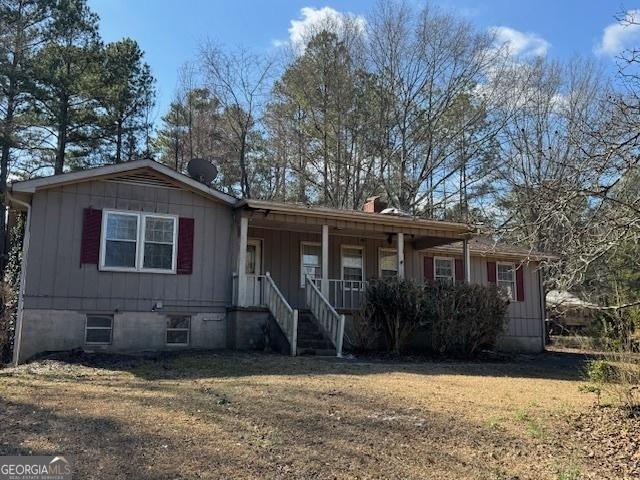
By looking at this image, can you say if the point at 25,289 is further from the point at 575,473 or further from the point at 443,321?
the point at 575,473

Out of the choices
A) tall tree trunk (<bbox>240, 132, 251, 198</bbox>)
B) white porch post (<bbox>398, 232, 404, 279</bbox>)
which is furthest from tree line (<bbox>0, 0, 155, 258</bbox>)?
white porch post (<bbox>398, 232, 404, 279</bbox>)

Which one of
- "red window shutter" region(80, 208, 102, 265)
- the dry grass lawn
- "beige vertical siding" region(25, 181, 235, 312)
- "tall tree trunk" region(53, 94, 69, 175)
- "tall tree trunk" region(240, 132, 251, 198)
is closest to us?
the dry grass lawn

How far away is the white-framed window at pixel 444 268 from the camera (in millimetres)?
17906

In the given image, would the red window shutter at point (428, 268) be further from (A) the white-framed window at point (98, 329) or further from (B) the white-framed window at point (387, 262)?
(A) the white-framed window at point (98, 329)

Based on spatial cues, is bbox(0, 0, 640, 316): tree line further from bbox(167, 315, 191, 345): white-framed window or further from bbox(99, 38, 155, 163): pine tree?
bbox(167, 315, 191, 345): white-framed window

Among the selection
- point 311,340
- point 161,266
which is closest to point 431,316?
point 311,340

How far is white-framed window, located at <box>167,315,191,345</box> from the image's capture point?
12789 millimetres

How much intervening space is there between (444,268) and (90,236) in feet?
35.1

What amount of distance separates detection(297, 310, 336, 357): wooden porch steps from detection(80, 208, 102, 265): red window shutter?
15.2 ft

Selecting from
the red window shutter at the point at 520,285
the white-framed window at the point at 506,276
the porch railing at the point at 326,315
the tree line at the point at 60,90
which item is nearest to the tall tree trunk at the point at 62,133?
the tree line at the point at 60,90

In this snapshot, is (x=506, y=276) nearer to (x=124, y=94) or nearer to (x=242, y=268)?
(x=242, y=268)

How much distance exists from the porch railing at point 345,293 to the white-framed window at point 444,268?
357 cm

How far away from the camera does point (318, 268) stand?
15.9 meters

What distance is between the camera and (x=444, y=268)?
59.5 ft
